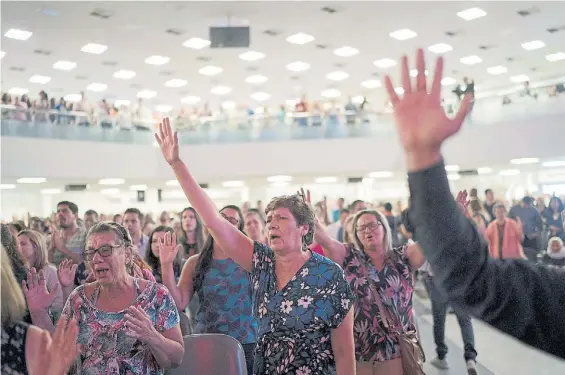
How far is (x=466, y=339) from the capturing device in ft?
23.3

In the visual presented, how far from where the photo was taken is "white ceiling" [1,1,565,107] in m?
16.8

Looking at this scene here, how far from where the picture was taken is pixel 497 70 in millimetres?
25031

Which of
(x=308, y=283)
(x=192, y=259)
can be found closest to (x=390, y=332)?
(x=308, y=283)

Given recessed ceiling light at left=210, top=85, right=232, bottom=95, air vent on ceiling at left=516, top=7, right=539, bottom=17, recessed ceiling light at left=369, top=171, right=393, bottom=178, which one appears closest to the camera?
air vent on ceiling at left=516, top=7, right=539, bottom=17

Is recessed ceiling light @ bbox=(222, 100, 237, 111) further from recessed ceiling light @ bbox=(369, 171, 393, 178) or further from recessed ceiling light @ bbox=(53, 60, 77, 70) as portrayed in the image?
recessed ceiling light @ bbox=(53, 60, 77, 70)

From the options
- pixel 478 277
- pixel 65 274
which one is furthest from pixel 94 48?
pixel 478 277

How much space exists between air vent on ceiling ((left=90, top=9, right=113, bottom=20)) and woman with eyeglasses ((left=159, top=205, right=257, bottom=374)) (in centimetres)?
1311

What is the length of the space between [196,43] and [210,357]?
17.1 meters

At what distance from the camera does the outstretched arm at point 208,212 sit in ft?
11.3

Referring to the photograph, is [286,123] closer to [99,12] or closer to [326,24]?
[326,24]

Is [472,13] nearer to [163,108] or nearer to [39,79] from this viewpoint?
[39,79]

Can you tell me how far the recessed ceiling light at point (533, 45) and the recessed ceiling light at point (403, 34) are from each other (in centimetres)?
415

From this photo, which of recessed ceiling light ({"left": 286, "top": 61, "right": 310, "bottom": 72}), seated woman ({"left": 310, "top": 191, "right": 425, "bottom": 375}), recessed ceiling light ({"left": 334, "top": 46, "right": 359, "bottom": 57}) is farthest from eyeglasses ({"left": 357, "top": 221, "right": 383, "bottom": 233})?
recessed ceiling light ({"left": 286, "top": 61, "right": 310, "bottom": 72})

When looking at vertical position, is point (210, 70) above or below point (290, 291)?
above
